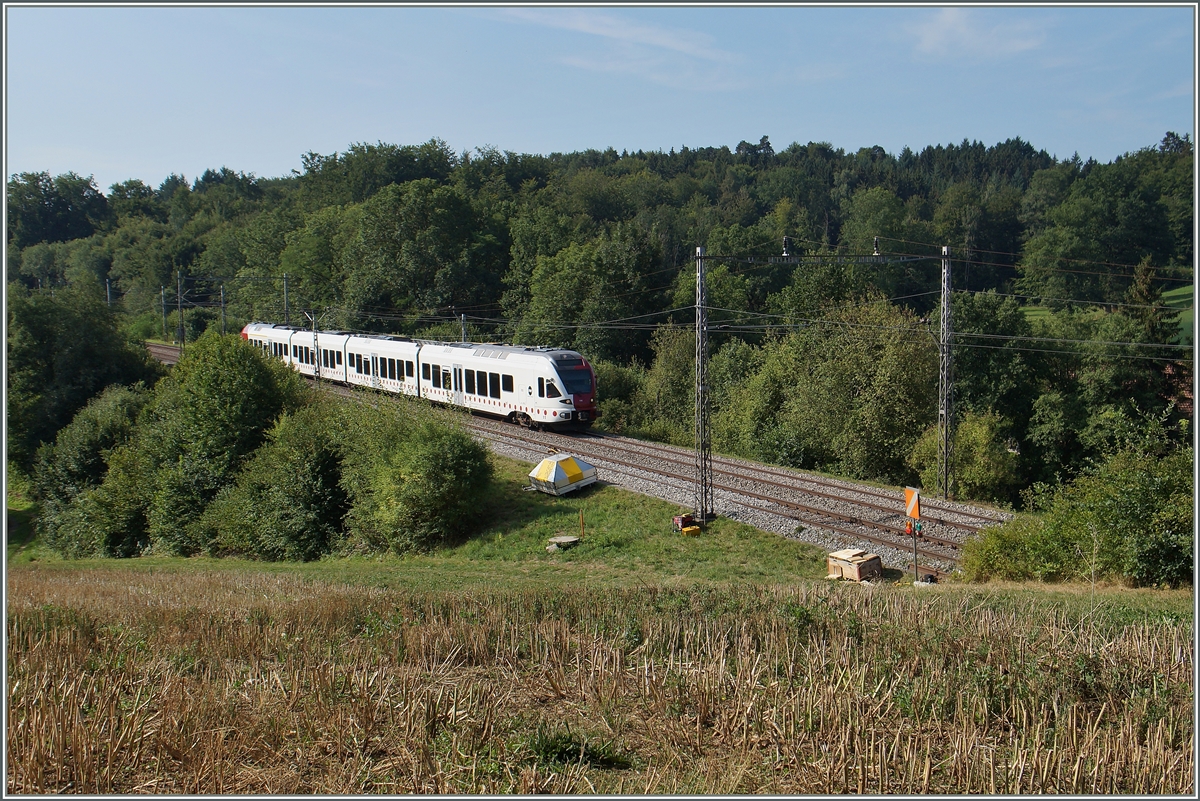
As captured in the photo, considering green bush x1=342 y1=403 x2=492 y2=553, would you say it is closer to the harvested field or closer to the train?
the train

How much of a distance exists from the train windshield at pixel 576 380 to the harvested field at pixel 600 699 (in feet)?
62.6

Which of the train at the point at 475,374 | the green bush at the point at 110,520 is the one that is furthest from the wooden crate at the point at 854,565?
the green bush at the point at 110,520

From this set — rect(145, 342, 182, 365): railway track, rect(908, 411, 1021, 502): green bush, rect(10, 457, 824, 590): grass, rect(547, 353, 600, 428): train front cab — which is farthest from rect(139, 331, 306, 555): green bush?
rect(145, 342, 182, 365): railway track

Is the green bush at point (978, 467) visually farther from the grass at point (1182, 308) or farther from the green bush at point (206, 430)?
the green bush at point (206, 430)

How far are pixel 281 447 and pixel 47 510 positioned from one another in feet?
41.2

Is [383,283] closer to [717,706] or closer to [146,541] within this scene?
[146,541]

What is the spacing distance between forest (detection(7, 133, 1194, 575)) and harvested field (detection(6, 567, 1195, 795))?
32.7ft

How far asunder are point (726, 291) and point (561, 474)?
A: 40953 millimetres

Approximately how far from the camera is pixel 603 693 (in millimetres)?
8672

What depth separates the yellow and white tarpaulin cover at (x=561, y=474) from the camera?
2427 cm

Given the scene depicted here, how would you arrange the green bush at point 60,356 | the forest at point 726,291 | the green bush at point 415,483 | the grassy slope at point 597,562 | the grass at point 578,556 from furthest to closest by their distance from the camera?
the green bush at point 60,356, the forest at point 726,291, the green bush at point 415,483, the grass at point 578,556, the grassy slope at point 597,562

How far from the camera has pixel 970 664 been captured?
30.1 feet

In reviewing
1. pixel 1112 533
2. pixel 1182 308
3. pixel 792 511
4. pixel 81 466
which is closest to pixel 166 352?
pixel 81 466

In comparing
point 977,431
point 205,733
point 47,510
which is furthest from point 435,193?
point 205,733
